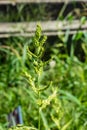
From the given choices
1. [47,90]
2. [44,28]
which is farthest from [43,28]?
[47,90]

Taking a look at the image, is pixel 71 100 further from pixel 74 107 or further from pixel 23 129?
pixel 23 129

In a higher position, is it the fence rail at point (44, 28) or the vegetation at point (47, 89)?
the fence rail at point (44, 28)

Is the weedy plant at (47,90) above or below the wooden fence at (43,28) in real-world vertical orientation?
below

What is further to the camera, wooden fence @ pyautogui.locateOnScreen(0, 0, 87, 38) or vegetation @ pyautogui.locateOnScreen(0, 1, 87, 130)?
wooden fence @ pyautogui.locateOnScreen(0, 0, 87, 38)

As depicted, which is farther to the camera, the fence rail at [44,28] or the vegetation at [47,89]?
the fence rail at [44,28]

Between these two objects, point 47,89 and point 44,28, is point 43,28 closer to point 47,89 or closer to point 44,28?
point 44,28

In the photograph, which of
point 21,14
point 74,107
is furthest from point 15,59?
point 21,14

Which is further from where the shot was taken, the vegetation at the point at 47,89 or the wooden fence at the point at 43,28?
the wooden fence at the point at 43,28

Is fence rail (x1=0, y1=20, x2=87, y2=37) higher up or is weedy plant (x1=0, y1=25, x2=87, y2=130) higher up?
fence rail (x1=0, y1=20, x2=87, y2=37)
